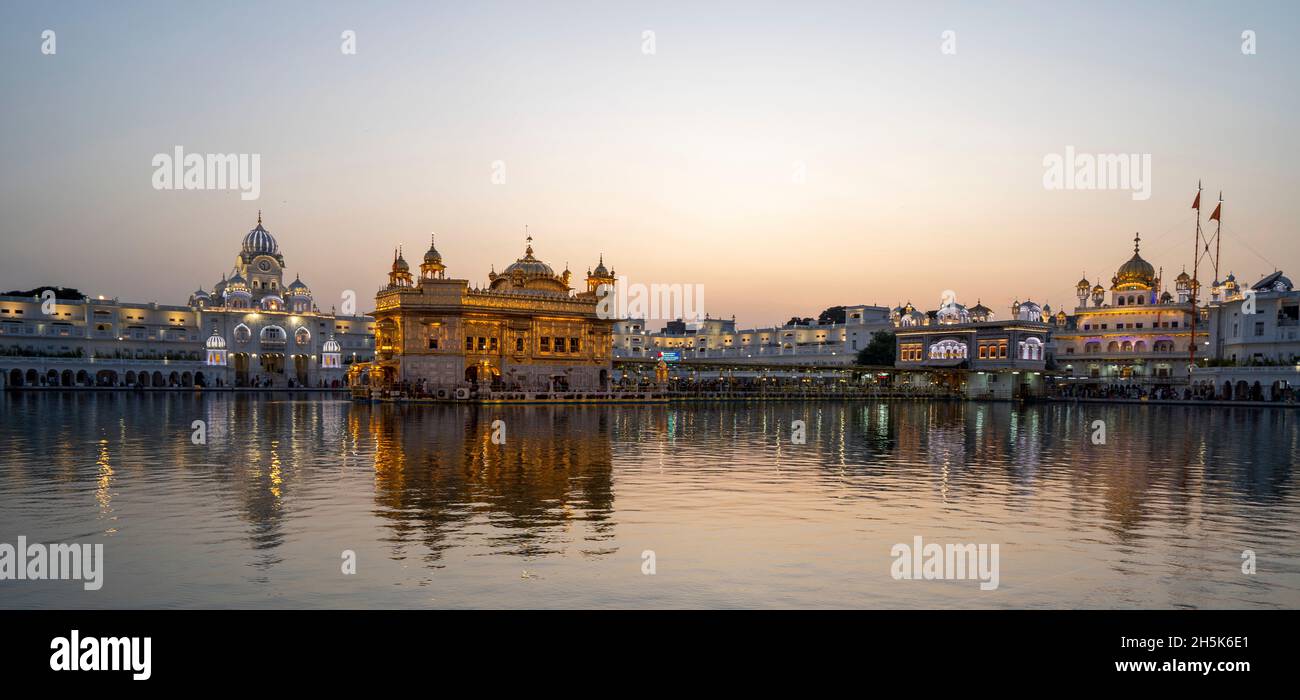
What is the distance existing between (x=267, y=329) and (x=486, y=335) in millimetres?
65860

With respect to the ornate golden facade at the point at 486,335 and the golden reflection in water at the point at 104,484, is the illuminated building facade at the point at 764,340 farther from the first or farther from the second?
the golden reflection in water at the point at 104,484

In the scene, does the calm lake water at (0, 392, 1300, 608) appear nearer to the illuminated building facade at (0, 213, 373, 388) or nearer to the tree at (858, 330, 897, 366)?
the illuminated building facade at (0, 213, 373, 388)


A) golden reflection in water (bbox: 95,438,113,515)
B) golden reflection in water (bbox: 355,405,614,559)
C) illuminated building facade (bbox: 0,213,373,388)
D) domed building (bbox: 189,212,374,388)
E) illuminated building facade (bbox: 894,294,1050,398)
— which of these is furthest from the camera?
domed building (bbox: 189,212,374,388)

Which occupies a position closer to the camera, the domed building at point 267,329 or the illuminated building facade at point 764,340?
the domed building at point 267,329

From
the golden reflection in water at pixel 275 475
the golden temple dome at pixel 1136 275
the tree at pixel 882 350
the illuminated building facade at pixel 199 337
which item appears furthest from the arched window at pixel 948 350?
the golden reflection in water at pixel 275 475

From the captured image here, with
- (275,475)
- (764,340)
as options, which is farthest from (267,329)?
(275,475)

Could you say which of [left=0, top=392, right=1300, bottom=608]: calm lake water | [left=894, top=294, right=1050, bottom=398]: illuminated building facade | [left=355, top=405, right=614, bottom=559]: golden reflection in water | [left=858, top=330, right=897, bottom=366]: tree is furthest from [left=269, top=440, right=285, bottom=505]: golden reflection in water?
[left=858, top=330, right=897, bottom=366]: tree

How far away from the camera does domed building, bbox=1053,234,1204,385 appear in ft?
331

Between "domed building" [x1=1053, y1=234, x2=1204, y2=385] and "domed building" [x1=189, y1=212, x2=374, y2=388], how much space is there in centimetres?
9833

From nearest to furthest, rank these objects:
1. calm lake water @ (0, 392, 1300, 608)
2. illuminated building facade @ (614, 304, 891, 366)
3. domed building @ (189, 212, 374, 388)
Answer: calm lake water @ (0, 392, 1300, 608), domed building @ (189, 212, 374, 388), illuminated building facade @ (614, 304, 891, 366)

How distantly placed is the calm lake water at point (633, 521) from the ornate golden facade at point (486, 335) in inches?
1559

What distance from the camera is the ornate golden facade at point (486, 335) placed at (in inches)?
2675

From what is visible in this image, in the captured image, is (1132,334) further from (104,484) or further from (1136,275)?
(104,484)
